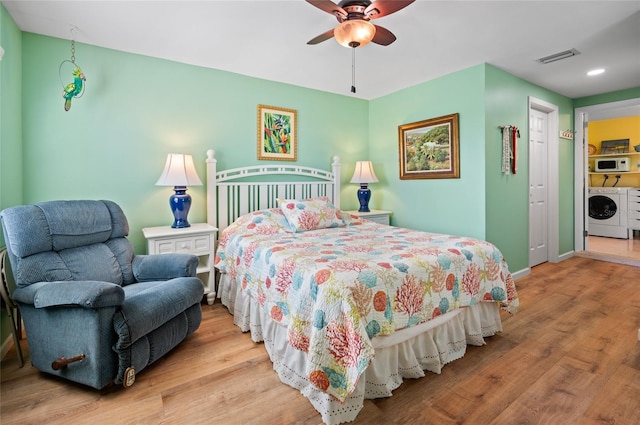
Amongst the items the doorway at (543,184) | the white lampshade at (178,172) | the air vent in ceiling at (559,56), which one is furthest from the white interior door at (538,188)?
the white lampshade at (178,172)

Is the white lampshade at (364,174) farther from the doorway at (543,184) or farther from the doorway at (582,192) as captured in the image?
the doorway at (582,192)

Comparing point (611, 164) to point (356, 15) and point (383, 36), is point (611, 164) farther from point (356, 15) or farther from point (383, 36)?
point (356, 15)

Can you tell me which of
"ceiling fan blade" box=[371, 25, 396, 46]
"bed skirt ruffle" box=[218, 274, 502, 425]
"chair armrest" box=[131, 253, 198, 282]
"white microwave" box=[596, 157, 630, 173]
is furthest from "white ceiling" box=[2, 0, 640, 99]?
"white microwave" box=[596, 157, 630, 173]

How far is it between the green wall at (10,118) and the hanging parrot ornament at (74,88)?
11.6 inches

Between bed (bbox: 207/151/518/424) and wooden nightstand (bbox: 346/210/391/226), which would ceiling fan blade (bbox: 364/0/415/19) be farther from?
wooden nightstand (bbox: 346/210/391/226)

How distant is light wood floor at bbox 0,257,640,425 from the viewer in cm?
160

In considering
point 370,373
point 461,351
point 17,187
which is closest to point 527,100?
point 461,351

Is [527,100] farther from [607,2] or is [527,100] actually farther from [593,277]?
[593,277]

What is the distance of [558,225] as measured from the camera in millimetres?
4609

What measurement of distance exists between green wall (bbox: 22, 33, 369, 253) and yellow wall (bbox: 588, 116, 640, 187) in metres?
6.64

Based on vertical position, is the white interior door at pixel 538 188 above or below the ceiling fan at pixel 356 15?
below

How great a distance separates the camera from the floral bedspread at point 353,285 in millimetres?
1542

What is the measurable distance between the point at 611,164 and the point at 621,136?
665 millimetres

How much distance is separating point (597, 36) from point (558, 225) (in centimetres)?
270
